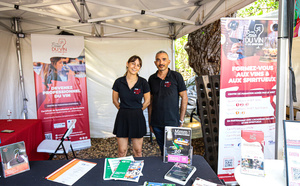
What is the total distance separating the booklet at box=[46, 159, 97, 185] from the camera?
1123 millimetres

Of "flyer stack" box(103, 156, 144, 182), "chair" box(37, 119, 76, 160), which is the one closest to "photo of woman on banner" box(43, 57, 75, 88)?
"chair" box(37, 119, 76, 160)

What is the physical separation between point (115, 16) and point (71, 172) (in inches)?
88.4

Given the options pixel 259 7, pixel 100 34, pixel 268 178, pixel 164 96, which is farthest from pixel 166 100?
pixel 259 7

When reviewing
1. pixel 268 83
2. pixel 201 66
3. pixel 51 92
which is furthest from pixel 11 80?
pixel 268 83

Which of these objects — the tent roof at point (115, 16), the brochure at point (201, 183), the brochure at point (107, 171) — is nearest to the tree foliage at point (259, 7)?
the tent roof at point (115, 16)

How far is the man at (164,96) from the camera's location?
2.12 m

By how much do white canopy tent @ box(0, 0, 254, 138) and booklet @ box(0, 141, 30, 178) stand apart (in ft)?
6.90

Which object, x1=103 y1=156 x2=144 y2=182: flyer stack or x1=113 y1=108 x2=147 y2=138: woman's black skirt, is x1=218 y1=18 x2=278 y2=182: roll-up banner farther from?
x1=103 y1=156 x2=144 y2=182: flyer stack

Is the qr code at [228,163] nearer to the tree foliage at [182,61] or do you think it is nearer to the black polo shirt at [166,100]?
the black polo shirt at [166,100]

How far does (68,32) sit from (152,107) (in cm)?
270

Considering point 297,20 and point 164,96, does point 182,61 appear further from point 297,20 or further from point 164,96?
point 297,20

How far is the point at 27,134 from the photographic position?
8.40 ft

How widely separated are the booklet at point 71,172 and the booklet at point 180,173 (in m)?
0.53

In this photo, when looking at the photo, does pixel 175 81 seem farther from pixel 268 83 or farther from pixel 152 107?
pixel 268 83
